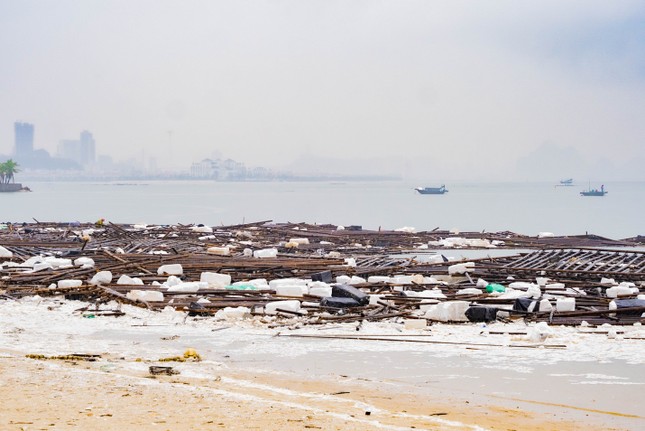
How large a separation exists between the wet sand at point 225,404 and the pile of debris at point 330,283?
340 cm

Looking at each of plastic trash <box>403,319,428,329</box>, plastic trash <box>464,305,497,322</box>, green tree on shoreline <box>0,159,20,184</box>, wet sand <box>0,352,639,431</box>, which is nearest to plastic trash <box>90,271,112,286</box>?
wet sand <box>0,352,639,431</box>

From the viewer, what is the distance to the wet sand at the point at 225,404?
6.20m

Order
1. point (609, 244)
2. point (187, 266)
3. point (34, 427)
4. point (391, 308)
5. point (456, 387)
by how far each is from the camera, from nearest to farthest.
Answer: point (34, 427)
point (456, 387)
point (391, 308)
point (187, 266)
point (609, 244)

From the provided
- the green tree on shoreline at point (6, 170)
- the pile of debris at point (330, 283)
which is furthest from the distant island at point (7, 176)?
the pile of debris at point (330, 283)

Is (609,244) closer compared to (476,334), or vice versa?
(476,334)

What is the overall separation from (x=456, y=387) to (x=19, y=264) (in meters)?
12.4

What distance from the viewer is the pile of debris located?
1177 centimetres

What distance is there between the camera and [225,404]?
6840 mm

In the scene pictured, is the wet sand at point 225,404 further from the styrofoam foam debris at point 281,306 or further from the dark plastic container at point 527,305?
the dark plastic container at point 527,305

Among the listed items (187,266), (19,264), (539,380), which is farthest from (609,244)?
(539,380)

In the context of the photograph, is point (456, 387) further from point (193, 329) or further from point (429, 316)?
point (193, 329)

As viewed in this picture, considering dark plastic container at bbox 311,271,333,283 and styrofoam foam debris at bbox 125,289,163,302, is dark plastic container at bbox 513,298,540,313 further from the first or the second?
styrofoam foam debris at bbox 125,289,163,302

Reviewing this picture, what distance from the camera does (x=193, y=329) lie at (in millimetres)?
11133

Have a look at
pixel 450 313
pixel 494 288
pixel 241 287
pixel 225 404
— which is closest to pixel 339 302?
pixel 450 313
